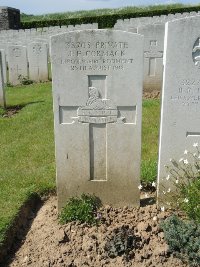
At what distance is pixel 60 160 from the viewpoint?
3.96 meters

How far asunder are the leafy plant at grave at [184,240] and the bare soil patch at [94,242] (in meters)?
0.09

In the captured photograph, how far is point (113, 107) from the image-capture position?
3.77m

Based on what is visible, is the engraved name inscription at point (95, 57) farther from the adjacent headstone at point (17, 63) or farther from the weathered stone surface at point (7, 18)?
the weathered stone surface at point (7, 18)

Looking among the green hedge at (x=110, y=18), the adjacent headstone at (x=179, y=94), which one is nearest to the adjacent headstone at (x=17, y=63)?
the adjacent headstone at (x=179, y=94)

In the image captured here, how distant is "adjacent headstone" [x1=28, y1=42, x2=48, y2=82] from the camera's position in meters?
12.3

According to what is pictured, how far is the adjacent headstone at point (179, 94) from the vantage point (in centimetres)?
362

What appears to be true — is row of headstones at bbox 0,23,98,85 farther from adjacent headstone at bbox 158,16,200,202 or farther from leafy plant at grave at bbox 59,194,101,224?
adjacent headstone at bbox 158,16,200,202

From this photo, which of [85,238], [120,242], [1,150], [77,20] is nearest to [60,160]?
Answer: [85,238]

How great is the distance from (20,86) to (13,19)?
1486cm

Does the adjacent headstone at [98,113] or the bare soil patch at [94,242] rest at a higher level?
the adjacent headstone at [98,113]

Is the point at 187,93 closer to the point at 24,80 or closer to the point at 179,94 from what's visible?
the point at 179,94

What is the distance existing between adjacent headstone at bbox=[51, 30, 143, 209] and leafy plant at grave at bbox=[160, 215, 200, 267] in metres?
0.84

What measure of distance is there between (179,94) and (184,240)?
4.79ft

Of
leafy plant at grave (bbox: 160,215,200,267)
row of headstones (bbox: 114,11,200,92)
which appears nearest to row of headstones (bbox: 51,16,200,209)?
leafy plant at grave (bbox: 160,215,200,267)
